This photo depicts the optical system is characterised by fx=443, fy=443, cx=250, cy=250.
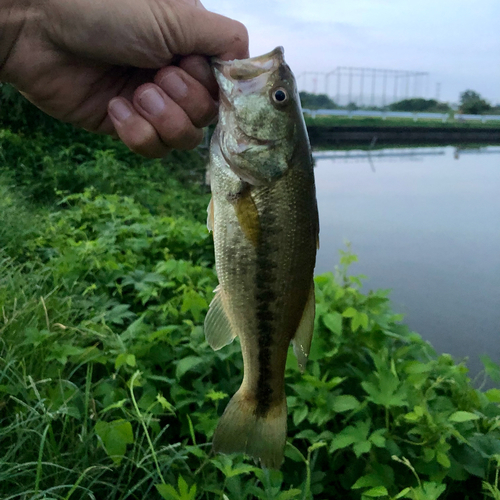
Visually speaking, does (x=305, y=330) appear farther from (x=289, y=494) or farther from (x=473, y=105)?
(x=473, y=105)

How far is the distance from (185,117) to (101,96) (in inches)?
22.9

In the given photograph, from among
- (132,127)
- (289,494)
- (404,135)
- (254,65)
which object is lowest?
(289,494)

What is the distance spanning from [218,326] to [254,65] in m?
0.94

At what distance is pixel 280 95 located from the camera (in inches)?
60.7

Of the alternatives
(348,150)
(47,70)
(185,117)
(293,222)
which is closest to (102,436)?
(293,222)

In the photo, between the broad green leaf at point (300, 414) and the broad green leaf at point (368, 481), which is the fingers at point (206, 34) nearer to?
the broad green leaf at point (300, 414)

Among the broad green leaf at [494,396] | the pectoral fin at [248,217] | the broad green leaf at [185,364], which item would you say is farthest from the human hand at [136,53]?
the broad green leaf at [494,396]

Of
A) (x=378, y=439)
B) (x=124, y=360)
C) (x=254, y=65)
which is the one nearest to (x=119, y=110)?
(x=254, y=65)

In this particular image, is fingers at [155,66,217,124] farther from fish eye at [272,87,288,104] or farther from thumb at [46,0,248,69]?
fish eye at [272,87,288,104]

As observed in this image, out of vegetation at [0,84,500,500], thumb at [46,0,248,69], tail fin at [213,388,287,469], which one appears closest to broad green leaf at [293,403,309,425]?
vegetation at [0,84,500,500]

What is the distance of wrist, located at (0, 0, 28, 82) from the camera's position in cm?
179

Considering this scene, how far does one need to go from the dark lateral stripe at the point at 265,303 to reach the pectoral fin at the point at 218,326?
0.12m

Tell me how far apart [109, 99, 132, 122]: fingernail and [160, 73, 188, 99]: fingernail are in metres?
0.22

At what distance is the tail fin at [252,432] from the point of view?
5.00 ft
